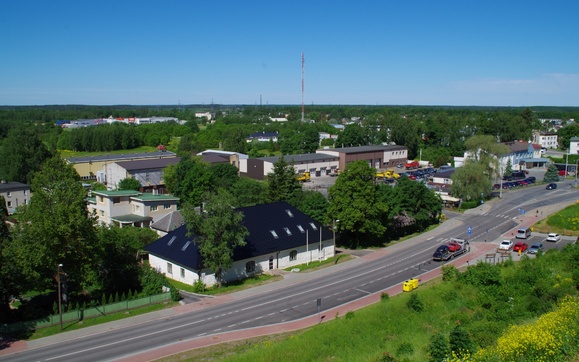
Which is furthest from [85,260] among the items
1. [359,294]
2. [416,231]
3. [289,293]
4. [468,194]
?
[468,194]

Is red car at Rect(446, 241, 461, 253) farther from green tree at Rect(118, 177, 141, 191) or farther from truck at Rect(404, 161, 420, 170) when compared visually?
truck at Rect(404, 161, 420, 170)

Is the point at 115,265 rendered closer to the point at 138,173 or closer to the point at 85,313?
the point at 85,313

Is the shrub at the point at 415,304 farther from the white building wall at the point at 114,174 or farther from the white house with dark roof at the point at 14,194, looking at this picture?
the white house with dark roof at the point at 14,194

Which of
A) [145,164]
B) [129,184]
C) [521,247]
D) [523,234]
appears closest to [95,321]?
[521,247]

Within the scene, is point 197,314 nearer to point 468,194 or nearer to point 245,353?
point 245,353

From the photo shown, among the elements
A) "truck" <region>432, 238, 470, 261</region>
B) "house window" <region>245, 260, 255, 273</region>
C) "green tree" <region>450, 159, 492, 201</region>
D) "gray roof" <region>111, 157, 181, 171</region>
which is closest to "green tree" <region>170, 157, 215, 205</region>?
"gray roof" <region>111, 157, 181, 171</region>

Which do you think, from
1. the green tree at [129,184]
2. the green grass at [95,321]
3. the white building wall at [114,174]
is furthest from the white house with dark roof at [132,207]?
the green grass at [95,321]
